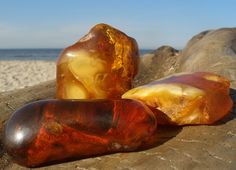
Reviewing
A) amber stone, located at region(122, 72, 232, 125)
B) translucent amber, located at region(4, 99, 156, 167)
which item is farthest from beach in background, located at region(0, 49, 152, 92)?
translucent amber, located at region(4, 99, 156, 167)

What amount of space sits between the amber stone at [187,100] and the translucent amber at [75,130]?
0.91 ft

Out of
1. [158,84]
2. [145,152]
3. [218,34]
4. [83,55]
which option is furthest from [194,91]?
[218,34]

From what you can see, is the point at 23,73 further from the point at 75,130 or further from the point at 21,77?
the point at 75,130

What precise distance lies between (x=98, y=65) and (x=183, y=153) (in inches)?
35.4

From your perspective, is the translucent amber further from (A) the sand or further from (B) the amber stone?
(A) the sand

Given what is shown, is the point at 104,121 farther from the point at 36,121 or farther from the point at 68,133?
the point at 36,121

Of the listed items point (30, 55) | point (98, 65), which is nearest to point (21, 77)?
point (98, 65)

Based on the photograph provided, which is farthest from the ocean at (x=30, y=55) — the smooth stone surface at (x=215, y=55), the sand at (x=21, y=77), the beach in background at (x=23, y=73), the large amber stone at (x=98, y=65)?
the large amber stone at (x=98, y=65)

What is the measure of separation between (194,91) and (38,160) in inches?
40.6

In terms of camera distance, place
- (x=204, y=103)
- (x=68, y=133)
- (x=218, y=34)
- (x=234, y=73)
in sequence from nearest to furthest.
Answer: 1. (x=68, y=133)
2. (x=204, y=103)
3. (x=234, y=73)
4. (x=218, y=34)

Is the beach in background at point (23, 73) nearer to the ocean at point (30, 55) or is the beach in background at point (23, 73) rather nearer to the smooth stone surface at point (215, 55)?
the smooth stone surface at point (215, 55)

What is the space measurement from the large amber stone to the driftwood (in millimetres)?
505

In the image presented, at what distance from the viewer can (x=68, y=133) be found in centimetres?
235

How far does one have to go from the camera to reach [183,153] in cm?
232
